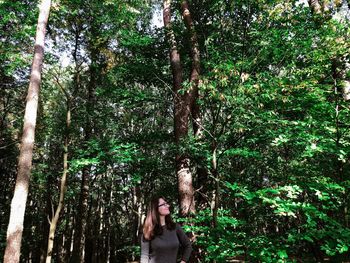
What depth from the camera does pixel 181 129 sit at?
8.45 metres

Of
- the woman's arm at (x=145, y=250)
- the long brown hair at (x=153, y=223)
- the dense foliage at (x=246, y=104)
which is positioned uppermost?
the dense foliage at (x=246, y=104)

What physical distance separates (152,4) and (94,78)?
5372 mm

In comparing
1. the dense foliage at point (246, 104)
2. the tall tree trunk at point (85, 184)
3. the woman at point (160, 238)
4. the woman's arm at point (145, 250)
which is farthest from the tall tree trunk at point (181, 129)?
the tall tree trunk at point (85, 184)

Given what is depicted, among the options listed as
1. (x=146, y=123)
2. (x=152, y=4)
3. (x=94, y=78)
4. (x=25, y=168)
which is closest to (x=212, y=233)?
(x=25, y=168)

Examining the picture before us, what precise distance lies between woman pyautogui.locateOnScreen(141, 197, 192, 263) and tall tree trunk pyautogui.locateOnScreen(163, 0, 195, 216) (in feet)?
12.7

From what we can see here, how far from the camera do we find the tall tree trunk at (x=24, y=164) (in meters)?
6.60

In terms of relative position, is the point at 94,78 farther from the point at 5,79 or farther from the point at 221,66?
the point at 221,66

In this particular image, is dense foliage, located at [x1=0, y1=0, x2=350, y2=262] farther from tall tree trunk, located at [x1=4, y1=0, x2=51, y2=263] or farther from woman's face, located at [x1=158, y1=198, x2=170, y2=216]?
woman's face, located at [x1=158, y1=198, x2=170, y2=216]

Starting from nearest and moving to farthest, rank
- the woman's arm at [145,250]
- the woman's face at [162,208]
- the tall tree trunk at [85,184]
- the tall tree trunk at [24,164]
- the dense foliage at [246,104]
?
the woman's arm at [145,250]
the woman's face at [162,208]
the dense foliage at [246,104]
the tall tree trunk at [24,164]
the tall tree trunk at [85,184]

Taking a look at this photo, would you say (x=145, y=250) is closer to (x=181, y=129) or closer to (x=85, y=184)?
(x=181, y=129)

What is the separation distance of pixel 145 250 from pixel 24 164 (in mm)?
5481

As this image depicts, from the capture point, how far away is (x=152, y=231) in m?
3.20

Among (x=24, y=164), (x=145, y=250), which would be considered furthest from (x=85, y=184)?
(x=145, y=250)

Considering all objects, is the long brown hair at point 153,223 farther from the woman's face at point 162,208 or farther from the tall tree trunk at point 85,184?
the tall tree trunk at point 85,184
